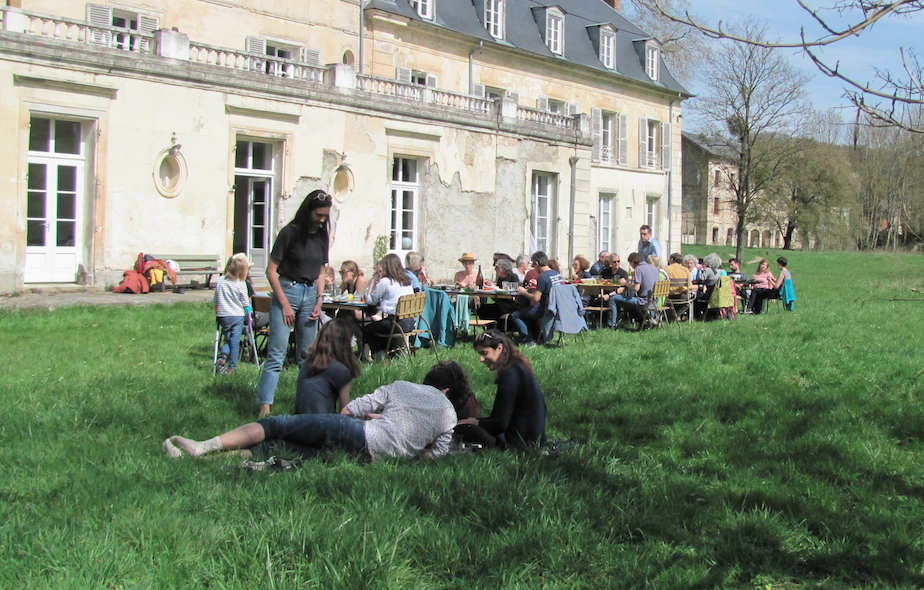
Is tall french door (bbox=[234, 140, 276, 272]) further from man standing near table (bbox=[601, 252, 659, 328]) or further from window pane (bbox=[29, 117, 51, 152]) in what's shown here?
man standing near table (bbox=[601, 252, 659, 328])

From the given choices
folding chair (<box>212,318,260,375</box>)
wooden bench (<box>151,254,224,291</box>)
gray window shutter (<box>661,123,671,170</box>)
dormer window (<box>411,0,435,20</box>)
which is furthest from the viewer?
gray window shutter (<box>661,123,671,170</box>)

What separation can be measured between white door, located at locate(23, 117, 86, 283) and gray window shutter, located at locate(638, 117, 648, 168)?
22273 mm

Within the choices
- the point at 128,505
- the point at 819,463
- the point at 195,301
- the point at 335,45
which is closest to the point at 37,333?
the point at 195,301

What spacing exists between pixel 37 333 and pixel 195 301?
416cm

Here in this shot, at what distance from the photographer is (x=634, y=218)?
31.9m

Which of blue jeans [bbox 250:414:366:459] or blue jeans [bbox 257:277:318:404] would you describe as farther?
blue jeans [bbox 257:277:318:404]

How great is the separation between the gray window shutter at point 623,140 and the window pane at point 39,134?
21.3 m

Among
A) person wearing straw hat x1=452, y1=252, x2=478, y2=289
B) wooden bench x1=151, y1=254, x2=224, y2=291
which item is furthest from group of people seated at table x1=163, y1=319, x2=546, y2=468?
wooden bench x1=151, y1=254, x2=224, y2=291

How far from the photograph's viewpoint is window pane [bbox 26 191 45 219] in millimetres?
15289

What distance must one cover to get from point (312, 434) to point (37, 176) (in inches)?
495

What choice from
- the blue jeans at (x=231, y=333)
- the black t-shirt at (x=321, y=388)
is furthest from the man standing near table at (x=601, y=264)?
the black t-shirt at (x=321, y=388)

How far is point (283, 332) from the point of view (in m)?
6.61

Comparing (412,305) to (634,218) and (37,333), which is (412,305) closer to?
(37,333)

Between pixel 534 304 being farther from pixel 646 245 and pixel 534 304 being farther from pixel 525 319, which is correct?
pixel 646 245
